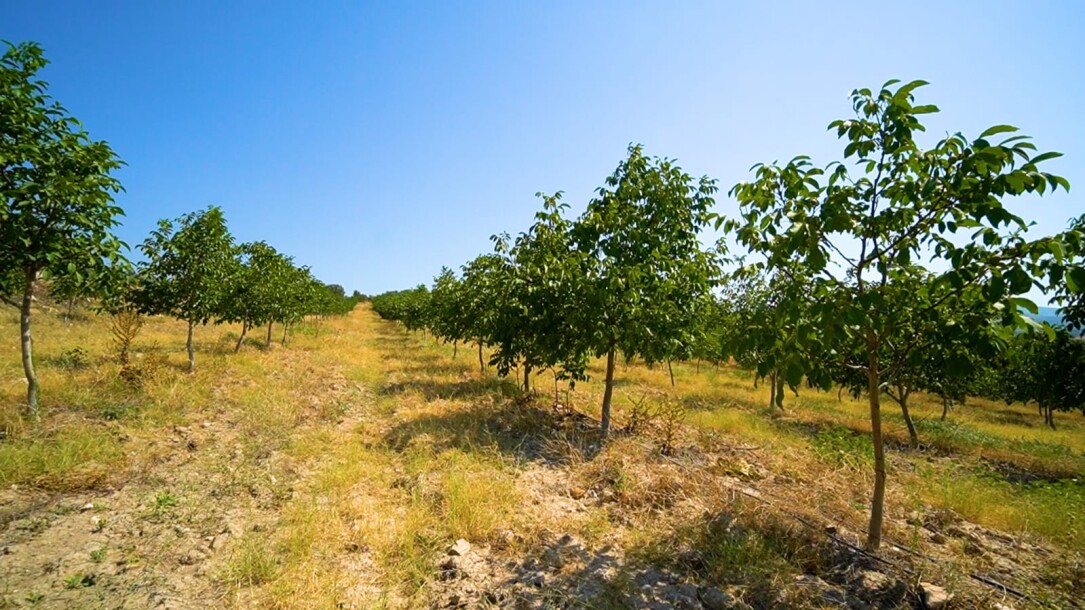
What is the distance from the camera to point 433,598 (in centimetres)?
375

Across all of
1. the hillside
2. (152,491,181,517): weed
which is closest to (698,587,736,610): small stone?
the hillside

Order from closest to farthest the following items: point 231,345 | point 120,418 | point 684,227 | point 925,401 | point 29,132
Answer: point 29,132
point 120,418
point 684,227
point 231,345
point 925,401

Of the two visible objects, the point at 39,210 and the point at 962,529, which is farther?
the point at 39,210

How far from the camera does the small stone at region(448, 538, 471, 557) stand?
4395mm

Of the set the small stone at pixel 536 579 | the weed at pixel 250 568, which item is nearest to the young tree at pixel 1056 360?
the small stone at pixel 536 579

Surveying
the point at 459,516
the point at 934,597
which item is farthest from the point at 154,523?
the point at 934,597

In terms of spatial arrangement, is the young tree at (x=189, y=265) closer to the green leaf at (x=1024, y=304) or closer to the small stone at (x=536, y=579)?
the small stone at (x=536, y=579)

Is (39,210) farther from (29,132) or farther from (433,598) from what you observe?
(433,598)

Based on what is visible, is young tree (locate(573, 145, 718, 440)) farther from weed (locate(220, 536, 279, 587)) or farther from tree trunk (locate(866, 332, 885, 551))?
weed (locate(220, 536, 279, 587))

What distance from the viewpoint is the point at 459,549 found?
14.5ft

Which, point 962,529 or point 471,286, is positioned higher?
point 471,286

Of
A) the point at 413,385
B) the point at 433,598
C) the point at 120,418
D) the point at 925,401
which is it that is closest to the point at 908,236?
the point at 433,598

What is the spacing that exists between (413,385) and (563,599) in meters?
10.7

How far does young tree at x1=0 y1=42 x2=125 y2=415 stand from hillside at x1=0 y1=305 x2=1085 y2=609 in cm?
259
